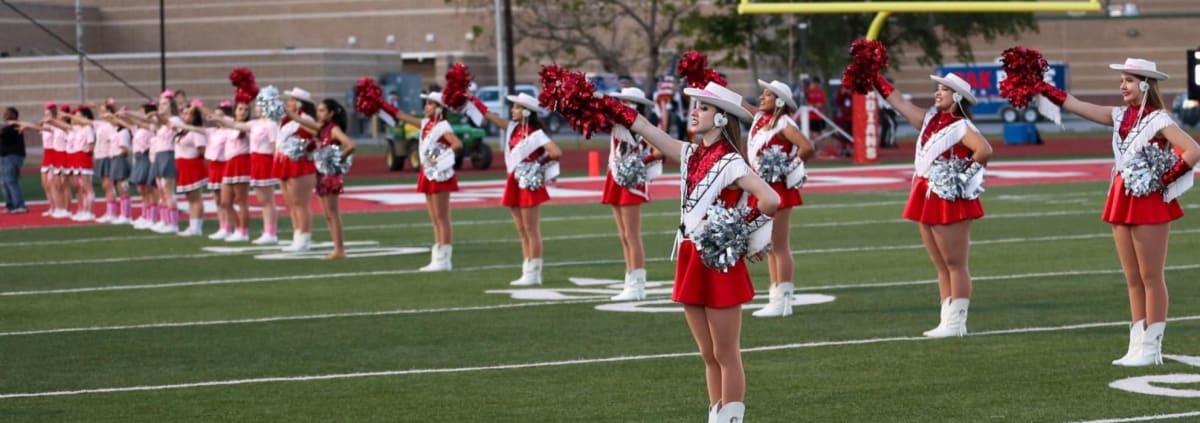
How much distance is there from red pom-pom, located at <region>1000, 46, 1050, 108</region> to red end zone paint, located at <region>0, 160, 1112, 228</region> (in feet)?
45.1

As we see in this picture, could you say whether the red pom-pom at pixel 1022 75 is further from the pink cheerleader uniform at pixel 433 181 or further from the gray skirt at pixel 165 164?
the gray skirt at pixel 165 164

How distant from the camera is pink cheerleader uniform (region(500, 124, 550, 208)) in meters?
13.8

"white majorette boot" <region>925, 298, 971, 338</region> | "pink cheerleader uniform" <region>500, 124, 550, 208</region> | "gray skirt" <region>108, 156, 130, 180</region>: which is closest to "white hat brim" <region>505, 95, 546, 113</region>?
"pink cheerleader uniform" <region>500, 124, 550, 208</region>

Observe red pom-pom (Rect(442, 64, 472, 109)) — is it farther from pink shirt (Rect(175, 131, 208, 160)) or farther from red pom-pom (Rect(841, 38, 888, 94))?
pink shirt (Rect(175, 131, 208, 160))

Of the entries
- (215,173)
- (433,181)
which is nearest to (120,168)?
(215,173)

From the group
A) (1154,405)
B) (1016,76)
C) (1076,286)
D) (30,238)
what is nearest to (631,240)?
(1076,286)

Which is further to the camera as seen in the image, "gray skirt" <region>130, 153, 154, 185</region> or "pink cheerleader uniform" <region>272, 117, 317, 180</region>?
"gray skirt" <region>130, 153, 154, 185</region>

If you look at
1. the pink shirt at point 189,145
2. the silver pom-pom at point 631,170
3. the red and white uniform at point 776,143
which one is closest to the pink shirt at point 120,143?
the pink shirt at point 189,145

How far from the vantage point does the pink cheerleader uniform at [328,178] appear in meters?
16.3

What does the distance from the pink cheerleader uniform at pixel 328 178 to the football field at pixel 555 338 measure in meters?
0.64

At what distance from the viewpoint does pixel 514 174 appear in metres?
13.8

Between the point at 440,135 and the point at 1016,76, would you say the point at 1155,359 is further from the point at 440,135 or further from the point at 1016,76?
the point at 440,135

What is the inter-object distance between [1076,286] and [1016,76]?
13.2 feet

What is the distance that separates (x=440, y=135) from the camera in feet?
48.5
